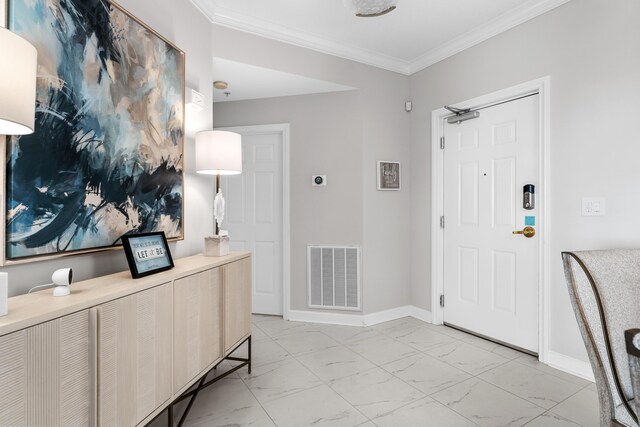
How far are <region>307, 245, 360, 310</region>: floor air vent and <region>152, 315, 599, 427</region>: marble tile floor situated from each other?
458 millimetres

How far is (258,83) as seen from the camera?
311 cm

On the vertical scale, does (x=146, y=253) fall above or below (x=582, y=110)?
below

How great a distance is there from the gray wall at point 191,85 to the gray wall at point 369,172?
42.5 inches

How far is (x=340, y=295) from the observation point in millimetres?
3355

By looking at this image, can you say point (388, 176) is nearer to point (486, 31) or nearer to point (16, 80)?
point (486, 31)

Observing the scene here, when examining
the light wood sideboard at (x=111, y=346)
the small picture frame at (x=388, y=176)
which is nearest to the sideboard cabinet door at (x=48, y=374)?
the light wood sideboard at (x=111, y=346)

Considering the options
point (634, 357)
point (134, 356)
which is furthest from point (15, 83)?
point (634, 357)

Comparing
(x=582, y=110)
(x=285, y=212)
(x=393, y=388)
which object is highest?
(x=582, y=110)

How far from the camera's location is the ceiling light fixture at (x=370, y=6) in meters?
1.93

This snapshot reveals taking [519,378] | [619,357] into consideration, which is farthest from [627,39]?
[519,378]

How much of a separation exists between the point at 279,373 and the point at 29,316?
1.69 metres

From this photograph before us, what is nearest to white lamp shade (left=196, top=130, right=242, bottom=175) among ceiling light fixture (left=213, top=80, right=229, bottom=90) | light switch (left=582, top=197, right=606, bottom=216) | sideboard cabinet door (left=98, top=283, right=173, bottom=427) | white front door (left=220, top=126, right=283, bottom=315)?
sideboard cabinet door (left=98, top=283, right=173, bottom=427)

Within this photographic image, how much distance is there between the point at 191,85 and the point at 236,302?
1.52 meters

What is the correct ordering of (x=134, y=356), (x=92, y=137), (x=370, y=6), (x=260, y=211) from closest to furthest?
(x=134, y=356) < (x=92, y=137) < (x=370, y=6) < (x=260, y=211)
